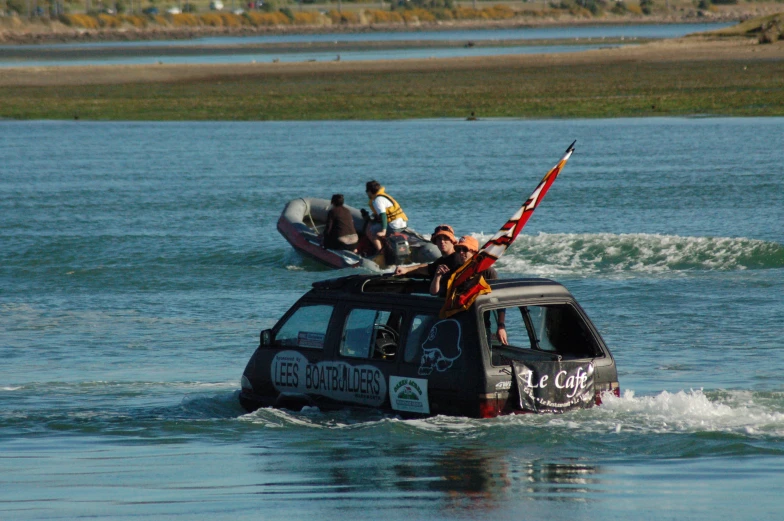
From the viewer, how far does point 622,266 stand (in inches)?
893

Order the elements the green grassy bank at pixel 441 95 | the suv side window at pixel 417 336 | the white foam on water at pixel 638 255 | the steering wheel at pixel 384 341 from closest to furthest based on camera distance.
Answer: the suv side window at pixel 417 336, the steering wheel at pixel 384 341, the white foam on water at pixel 638 255, the green grassy bank at pixel 441 95

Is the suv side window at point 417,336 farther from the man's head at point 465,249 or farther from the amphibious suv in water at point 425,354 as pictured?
the man's head at point 465,249

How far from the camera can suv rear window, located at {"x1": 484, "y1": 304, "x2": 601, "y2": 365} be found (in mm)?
10984

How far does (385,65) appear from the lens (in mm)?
83688

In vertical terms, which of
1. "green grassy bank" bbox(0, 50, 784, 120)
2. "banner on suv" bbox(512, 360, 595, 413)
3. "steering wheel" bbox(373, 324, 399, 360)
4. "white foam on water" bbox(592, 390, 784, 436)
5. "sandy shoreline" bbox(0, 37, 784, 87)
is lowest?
"white foam on water" bbox(592, 390, 784, 436)

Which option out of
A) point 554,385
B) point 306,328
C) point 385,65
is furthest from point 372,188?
point 385,65

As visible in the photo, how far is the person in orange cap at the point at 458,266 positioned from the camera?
1083 centimetres

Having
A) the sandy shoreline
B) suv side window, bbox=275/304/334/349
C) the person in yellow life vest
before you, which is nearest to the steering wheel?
suv side window, bbox=275/304/334/349

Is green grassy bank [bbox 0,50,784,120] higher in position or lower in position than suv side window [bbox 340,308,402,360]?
higher

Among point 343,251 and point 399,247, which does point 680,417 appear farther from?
point 343,251

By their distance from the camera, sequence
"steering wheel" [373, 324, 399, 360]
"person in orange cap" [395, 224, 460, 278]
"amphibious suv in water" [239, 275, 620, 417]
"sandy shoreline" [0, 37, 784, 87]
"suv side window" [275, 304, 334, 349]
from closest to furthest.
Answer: "amphibious suv in water" [239, 275, 620, 417] → "steering wheel" [373, 324, 399, 360] → "person in orange cap" [395, 224, 460, 278] → "suv side window" [275, 304, 334, 349] → "sandy shoreline" [0, 37, 784, 87]

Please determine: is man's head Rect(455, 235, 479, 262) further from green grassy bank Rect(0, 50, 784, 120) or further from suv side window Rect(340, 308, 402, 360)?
green grassy bank Rect(0, 50, 784, 120)

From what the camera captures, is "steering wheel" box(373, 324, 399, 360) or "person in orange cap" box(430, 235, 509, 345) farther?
"steering wheel" box(373, 324, 399, 360)

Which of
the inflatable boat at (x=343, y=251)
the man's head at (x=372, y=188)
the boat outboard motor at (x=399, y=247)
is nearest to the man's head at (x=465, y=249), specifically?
the man's head at (x=372, y=188)
